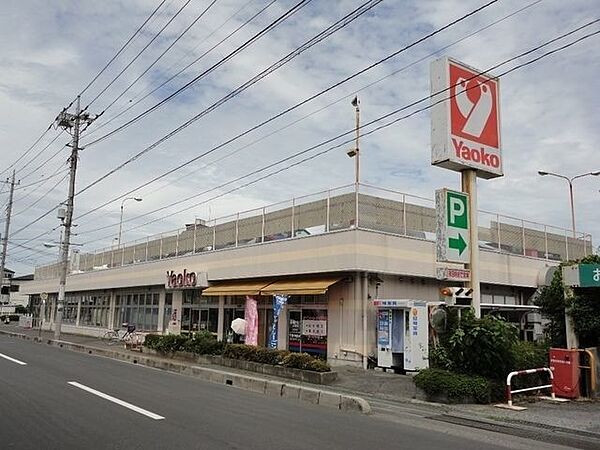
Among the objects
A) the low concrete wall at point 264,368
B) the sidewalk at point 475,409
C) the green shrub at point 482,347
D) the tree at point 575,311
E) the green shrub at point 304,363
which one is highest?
the tree at point 575,311

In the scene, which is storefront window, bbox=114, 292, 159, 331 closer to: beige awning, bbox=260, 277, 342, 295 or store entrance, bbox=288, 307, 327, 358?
store entrance, bbox=288, 307, 327, 358

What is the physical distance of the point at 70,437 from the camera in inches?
301

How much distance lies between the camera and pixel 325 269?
19.9m

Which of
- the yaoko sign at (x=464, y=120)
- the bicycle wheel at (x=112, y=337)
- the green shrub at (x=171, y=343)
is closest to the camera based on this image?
the yaoko sign at (x=464, y=120)

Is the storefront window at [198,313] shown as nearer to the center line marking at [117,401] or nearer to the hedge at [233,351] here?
the hedge at [233,351]

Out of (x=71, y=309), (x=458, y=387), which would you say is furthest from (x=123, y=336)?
(x=458, y=387)

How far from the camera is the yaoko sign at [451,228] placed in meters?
15.4

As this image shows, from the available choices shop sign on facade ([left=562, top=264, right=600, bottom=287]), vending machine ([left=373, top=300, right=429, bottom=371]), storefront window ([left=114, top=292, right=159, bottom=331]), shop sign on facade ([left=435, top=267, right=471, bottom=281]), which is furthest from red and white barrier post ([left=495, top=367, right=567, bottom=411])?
storefront window ([left=114, top=292, right=159, bottom=331])

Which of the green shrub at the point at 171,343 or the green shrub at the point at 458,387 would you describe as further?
the green shrub at the point at 171,343

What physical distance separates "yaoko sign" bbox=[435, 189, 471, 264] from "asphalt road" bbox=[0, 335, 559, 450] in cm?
507

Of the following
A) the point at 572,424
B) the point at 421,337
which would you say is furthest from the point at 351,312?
the point at 572,424

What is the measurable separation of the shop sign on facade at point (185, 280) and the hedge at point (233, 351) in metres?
3.31

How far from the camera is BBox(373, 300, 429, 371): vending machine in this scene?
1794 centimetres

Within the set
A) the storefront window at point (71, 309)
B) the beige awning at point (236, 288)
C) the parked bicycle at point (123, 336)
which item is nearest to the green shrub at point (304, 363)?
the beige awning at point (236, 288)
